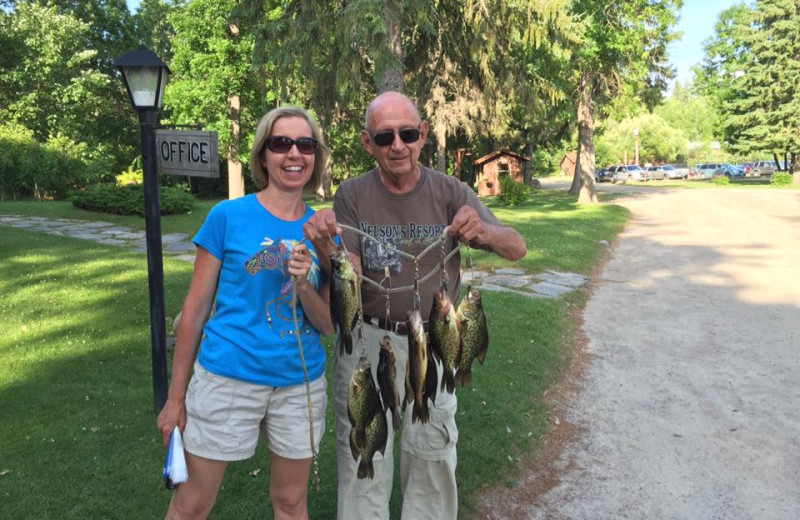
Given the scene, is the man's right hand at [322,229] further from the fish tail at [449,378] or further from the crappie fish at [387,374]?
the fish tail at [449,378]

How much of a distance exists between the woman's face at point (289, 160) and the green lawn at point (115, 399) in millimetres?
2276

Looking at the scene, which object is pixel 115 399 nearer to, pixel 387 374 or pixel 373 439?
pixel 373 439

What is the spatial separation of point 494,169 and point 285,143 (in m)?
39.9

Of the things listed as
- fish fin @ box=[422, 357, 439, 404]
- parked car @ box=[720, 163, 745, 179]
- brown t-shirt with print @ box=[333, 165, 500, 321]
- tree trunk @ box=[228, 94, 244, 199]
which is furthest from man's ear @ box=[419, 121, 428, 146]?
parked car @ box=[720, 163, 745, 179]

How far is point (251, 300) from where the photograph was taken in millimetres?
2455

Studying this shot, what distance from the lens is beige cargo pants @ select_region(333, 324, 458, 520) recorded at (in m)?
2.89

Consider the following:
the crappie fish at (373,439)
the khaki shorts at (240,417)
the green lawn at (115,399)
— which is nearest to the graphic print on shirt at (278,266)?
the khaki shorts at (240,417)

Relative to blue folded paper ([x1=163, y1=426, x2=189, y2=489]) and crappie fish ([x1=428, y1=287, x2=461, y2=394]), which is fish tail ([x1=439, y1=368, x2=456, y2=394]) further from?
blue folded paper ([x1=163, y1=426, x2=189, y2=489])

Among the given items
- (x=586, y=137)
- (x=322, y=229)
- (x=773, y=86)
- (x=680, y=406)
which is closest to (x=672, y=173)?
(x=773, y=86)

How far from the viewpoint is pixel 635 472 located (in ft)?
14.5

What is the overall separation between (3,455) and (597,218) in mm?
20421

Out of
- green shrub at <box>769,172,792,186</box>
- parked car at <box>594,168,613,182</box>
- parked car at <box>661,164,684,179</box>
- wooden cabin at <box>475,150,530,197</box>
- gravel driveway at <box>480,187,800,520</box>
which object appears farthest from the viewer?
parked car at <box>661,164,684,179</box>

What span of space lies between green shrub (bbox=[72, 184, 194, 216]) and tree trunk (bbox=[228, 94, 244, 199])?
171 cm

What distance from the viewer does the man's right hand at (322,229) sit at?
2371 millimetres
